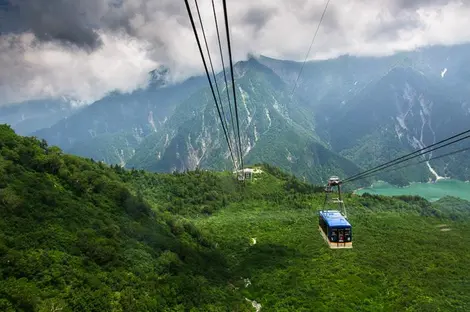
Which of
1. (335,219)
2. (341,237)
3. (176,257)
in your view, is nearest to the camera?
(341,237)

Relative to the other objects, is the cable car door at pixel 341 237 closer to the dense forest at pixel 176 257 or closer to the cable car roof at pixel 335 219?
the cable car roof at pixel 335 219

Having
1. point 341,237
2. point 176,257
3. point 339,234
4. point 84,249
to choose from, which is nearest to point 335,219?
point 339,234

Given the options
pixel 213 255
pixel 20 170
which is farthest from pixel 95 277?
pixel 213 255

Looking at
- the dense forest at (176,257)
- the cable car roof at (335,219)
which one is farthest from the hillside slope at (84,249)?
the cable car roof at (335,219)

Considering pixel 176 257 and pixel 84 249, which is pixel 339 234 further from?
pixel 176 257

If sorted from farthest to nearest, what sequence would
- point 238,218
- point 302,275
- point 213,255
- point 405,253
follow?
1. point 238,218
2. point 405,253
3. point 213,255
4. point 302,275

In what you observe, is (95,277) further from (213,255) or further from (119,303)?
(213,255)

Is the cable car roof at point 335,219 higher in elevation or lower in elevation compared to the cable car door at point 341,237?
higher

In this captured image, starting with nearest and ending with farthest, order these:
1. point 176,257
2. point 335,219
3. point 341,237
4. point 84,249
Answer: point 341,237 → point 335,219 → point 84,249 → point 176,257

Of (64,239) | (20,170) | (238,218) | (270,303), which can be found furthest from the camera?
(238,218)
